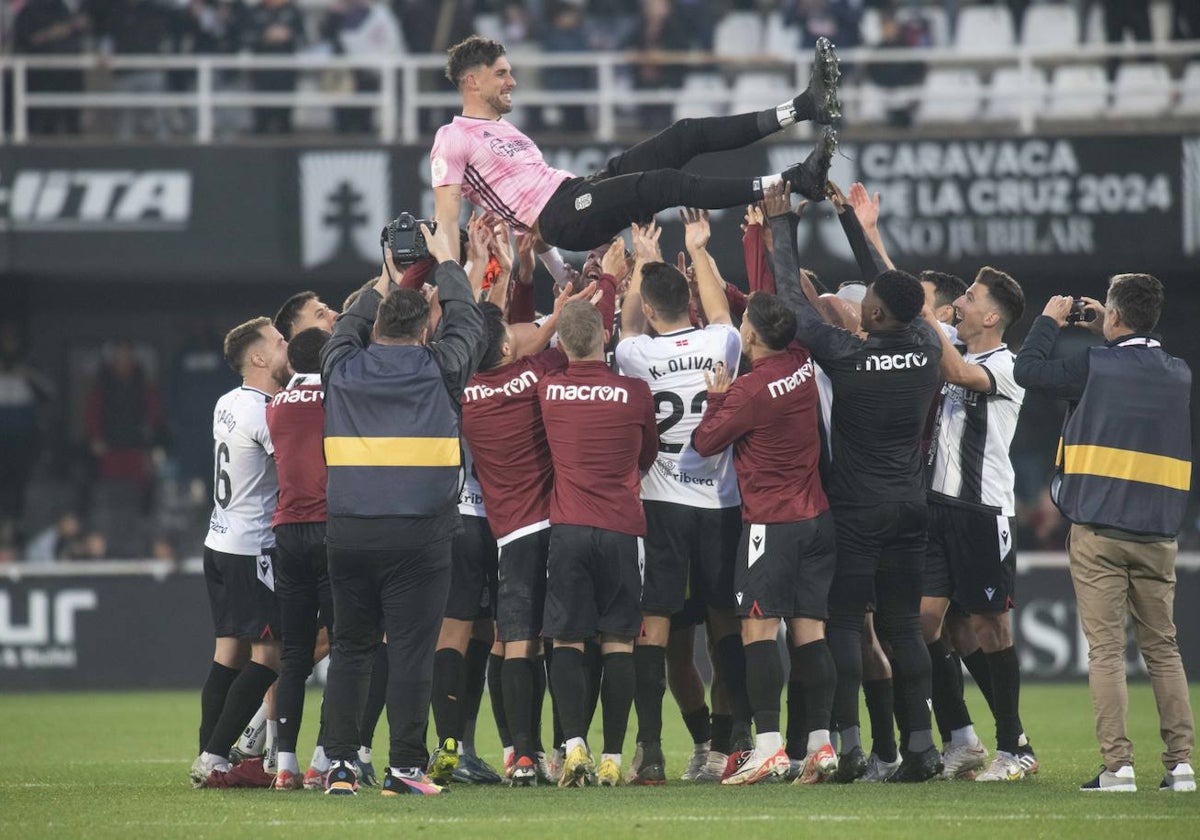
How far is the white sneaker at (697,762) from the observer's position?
940 cm

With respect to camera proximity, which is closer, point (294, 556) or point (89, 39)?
point (294, 556)

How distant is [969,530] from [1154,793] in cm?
180

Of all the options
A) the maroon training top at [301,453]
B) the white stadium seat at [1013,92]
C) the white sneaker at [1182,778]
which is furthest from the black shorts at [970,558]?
the white stadium seat at [1013,92]

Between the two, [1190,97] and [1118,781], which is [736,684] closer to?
[1118,781]

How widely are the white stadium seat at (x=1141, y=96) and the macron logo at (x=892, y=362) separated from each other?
415 inches

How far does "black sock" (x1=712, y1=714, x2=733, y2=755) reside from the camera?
31.3 feet

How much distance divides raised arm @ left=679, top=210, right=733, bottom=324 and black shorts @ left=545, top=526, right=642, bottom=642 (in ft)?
4.44

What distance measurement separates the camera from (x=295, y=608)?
8836 millimetres

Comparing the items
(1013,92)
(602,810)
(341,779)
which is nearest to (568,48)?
(1013,92)

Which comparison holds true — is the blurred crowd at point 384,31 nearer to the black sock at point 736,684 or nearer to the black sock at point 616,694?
the black sock at point 736,684

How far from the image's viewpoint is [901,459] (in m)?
9.01

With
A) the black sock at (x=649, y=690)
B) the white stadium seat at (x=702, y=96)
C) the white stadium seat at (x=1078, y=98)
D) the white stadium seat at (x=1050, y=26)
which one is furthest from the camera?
the white stadium seat at (x=1050, y=26)

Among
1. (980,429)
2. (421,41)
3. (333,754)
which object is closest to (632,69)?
(421,41)

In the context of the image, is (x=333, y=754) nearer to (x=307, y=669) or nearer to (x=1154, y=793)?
(x=307, y=669)
